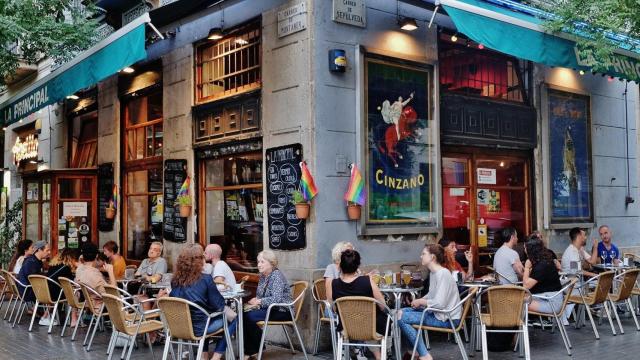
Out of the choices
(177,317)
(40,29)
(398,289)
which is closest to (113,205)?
(40,29)

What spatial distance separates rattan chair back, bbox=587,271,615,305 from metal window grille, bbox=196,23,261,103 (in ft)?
17.5

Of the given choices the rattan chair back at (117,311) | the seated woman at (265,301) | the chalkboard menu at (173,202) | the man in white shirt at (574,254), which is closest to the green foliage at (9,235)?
the chalkboard menu at (173,202)

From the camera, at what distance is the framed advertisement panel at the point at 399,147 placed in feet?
28.5

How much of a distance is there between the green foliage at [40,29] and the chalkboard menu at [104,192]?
2440mm

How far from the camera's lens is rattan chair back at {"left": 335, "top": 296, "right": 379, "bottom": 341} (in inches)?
240

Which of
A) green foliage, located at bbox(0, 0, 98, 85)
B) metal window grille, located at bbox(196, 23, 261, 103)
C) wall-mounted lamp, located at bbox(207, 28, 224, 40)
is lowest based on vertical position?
metal window grille, located at bbox(196, 23, 261, 103)

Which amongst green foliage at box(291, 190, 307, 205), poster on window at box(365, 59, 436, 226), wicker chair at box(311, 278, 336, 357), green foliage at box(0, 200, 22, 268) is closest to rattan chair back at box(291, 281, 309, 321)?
wicker chair at box(311, 278, 336, 357)

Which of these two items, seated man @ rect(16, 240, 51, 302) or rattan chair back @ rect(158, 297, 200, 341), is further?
seated man @ rect(16, 240, 51, 302)

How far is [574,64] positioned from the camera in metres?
9.26

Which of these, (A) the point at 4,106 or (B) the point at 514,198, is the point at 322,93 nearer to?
(B) the point at 514,198

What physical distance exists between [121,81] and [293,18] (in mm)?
5528

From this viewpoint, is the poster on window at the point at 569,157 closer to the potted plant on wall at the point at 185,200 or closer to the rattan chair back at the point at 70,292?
the potted plant on wall at the point at 185,200

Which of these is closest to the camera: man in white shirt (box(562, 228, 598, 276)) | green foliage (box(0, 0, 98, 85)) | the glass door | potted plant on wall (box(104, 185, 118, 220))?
man in white shirt (box(562, 228, 598, 276))

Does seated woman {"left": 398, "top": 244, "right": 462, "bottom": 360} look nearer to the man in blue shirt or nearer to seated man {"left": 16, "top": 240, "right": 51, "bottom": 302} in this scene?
the man in blue shirt
